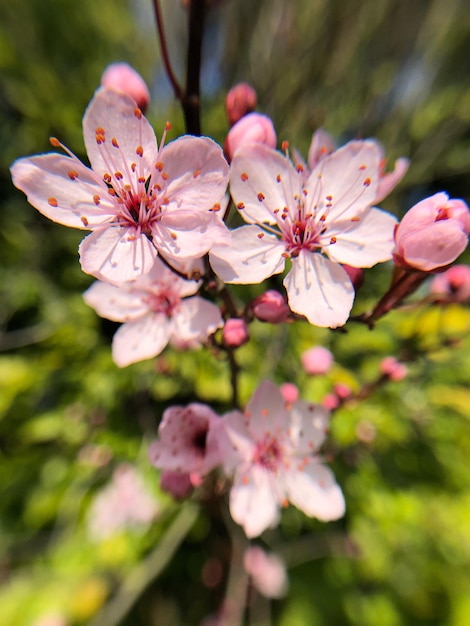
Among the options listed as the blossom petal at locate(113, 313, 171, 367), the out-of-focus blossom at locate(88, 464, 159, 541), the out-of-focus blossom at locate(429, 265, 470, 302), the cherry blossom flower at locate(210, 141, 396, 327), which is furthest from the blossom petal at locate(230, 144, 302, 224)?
the out-of-focus blossom at locate(88, 464, 159, 541)

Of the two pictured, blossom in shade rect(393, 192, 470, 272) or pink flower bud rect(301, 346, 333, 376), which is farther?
pink flower bud rect(301, 346, 333, 376)

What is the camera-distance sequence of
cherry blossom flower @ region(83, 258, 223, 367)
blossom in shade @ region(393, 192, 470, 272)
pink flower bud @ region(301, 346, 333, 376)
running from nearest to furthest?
blossom in shade @ region(393, 192, 470, 272) → cherry blossom flower @ region(83, 258, 223, 367) → pink flower bud @ region(301, 346, 333, 376)

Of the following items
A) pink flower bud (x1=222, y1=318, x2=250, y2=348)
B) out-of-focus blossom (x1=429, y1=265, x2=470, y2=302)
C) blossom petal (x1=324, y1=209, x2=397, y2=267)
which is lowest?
out-of-focus blossom (x1=429, y1=265, x2=470, y2=302)

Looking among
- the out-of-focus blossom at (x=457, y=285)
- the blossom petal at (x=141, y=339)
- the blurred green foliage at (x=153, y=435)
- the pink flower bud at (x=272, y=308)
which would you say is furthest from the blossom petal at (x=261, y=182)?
the blurred green foliage at (x=153, y=435)

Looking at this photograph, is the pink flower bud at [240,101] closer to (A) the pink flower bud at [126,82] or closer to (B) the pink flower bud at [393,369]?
(A) the pink flower bud at [126,82]

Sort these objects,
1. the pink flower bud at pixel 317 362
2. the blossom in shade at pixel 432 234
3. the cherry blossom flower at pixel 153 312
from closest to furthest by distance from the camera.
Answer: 1. the blossom in shade at pixel 432 234
2. the cherry blossom flower at pixel 153 312
3. the pink flower bud at pixel 317 362

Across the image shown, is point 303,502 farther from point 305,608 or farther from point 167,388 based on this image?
point 305,608

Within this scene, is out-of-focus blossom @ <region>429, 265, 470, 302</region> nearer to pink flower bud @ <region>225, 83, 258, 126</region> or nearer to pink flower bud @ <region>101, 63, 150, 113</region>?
pink flower bud @ <region>225, 83, 258, 126</region>

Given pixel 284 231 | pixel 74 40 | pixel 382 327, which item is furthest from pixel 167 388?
pixel 74 40
